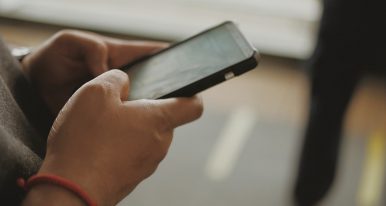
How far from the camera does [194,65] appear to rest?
63 centimetres

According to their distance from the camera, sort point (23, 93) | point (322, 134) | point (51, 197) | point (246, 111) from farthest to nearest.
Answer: point (246, 111) < point (322, 134) < point (23, 93) < point (51, 197)

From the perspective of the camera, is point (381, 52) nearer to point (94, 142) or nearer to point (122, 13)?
point (94, 142)

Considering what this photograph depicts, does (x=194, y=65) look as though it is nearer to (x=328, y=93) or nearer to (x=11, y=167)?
(x=11, y=167)

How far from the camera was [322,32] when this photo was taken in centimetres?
97

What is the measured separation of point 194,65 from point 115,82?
0.15 meters

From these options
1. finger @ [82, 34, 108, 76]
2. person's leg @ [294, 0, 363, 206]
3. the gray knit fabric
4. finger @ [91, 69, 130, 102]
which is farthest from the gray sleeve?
person's leg @ [294, 0, 363, 206]

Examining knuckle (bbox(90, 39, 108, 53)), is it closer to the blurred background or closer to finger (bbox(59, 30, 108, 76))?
finger (bbox(59, 30, 108, 76))

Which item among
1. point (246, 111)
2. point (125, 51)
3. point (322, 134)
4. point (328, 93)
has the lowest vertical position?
point (246, 111)

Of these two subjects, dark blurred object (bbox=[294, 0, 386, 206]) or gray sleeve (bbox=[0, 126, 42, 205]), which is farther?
dark blurred object (bbox=[294, 0, 386, 206])

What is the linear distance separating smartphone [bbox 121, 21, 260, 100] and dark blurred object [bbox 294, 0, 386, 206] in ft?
1.08

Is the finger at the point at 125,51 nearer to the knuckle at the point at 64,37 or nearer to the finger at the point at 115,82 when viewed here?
the knuckle at the point at 64,37

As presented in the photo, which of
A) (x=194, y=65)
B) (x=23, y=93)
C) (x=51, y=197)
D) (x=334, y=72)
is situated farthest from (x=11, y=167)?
(x=334, y=72)

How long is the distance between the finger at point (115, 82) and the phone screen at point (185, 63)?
7 centimetres

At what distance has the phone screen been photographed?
23.6 inches
